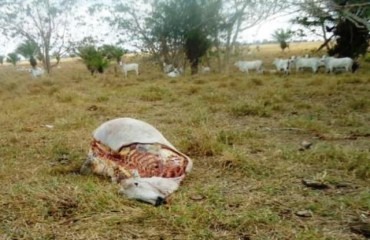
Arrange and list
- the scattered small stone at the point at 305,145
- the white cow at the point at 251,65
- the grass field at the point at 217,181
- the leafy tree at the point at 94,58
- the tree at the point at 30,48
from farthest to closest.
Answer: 1. the tree at the point at 30,48
2. the leafy tree at the point at 94,58
3. the white cow at the point at 251,65
4. the scattered small stone at the point at 305,145
5. the grass field at the point at 217,181

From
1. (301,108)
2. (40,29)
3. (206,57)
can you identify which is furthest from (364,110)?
(40,29)

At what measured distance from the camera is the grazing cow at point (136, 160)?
2975 millimetres

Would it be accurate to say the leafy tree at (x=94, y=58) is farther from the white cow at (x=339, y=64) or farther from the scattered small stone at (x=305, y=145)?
the scattered small stone at (x=305, y=145)

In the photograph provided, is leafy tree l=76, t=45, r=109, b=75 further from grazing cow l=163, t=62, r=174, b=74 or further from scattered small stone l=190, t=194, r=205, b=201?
scattered small stone l=190, t=194, r=205, b=201

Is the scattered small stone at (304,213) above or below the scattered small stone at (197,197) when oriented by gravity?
below

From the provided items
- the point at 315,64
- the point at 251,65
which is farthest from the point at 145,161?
the point at 251,65

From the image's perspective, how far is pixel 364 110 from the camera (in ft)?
21.8

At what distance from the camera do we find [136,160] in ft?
11.0

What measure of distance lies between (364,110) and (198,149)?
12.3 feet

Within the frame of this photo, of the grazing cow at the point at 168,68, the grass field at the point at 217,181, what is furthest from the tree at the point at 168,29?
the grass field at the point at 217,181

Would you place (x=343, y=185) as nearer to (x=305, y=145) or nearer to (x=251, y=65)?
(x=305, y=145)

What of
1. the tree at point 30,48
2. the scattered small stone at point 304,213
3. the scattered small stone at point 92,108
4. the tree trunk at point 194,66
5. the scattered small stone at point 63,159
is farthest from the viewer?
the tree at point 30,48

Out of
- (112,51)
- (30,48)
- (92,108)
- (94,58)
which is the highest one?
(30,48)

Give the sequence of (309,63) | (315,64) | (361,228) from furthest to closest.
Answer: (309,63)
(315,64)
(361,228)
